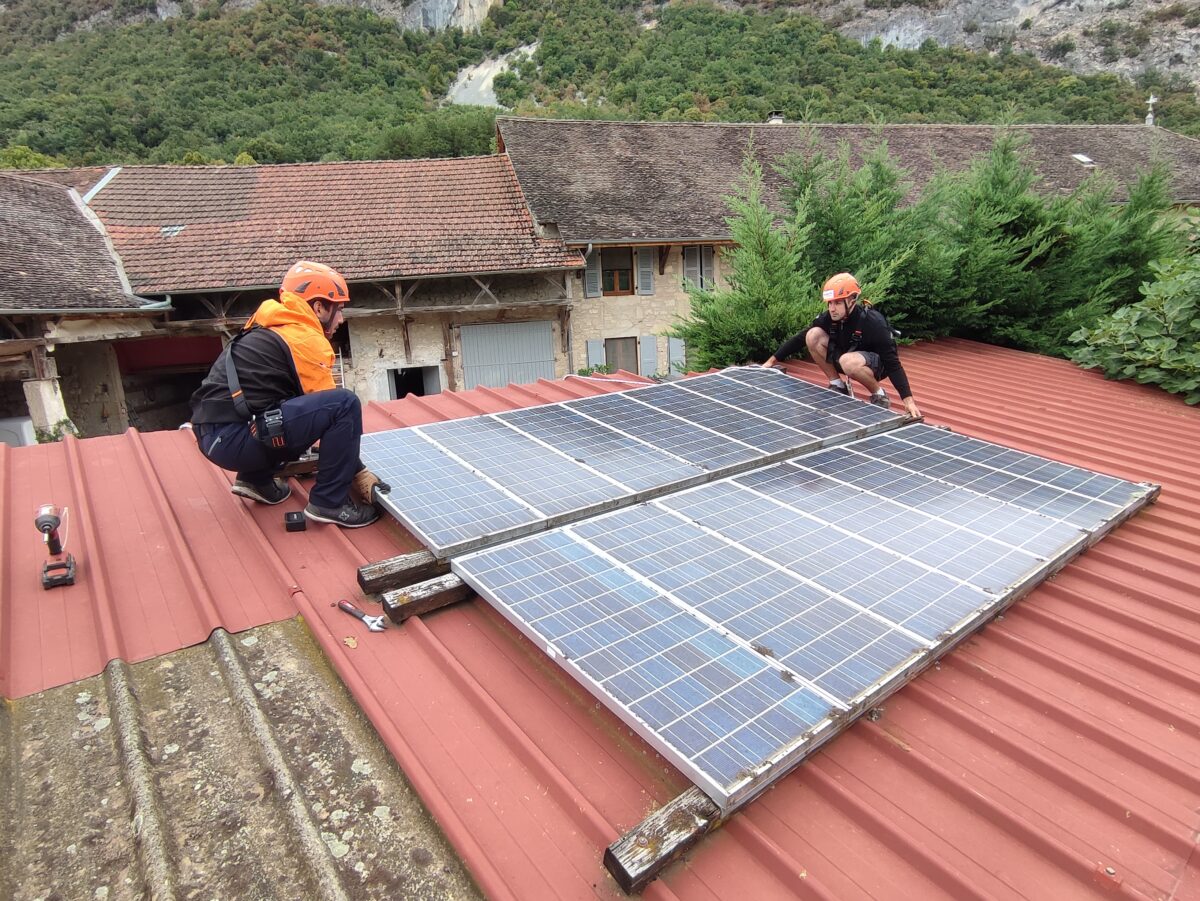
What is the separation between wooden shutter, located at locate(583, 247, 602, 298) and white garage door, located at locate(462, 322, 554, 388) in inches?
66.2

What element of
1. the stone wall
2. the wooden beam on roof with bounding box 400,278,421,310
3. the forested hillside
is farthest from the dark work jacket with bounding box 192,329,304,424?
the forested hillside

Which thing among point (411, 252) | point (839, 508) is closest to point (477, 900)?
point (839, 508)

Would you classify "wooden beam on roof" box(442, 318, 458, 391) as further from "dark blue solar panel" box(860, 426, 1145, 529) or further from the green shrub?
"dark blue solar panel" box(860, 426, 1145, 529)

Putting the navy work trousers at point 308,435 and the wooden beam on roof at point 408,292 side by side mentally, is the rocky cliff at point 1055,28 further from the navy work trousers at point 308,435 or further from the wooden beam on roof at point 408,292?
the navy work trousers at point 308,435

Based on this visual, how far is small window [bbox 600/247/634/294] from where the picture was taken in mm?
21094

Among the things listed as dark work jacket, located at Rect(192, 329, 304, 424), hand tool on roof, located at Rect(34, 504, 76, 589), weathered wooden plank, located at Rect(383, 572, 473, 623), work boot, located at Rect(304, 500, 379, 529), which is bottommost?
weathered wooden plank, located at Rect(383, 572, 473, 623)

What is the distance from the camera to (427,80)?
72000mm

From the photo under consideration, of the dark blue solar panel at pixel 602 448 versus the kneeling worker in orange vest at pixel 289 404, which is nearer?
the kneeling worker in orange vest at pixel 289 404

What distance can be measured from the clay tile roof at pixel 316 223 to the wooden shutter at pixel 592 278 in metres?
1.11

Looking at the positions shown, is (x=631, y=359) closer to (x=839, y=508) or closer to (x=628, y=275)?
(x=628, y=275)

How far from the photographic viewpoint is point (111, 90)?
176 feet

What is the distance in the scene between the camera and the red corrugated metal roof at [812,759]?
76.9 inches

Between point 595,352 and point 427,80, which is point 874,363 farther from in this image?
point 427,80

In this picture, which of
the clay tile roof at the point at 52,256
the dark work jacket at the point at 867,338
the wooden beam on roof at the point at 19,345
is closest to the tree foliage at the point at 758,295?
the dark work jacket at the point at 867,338
